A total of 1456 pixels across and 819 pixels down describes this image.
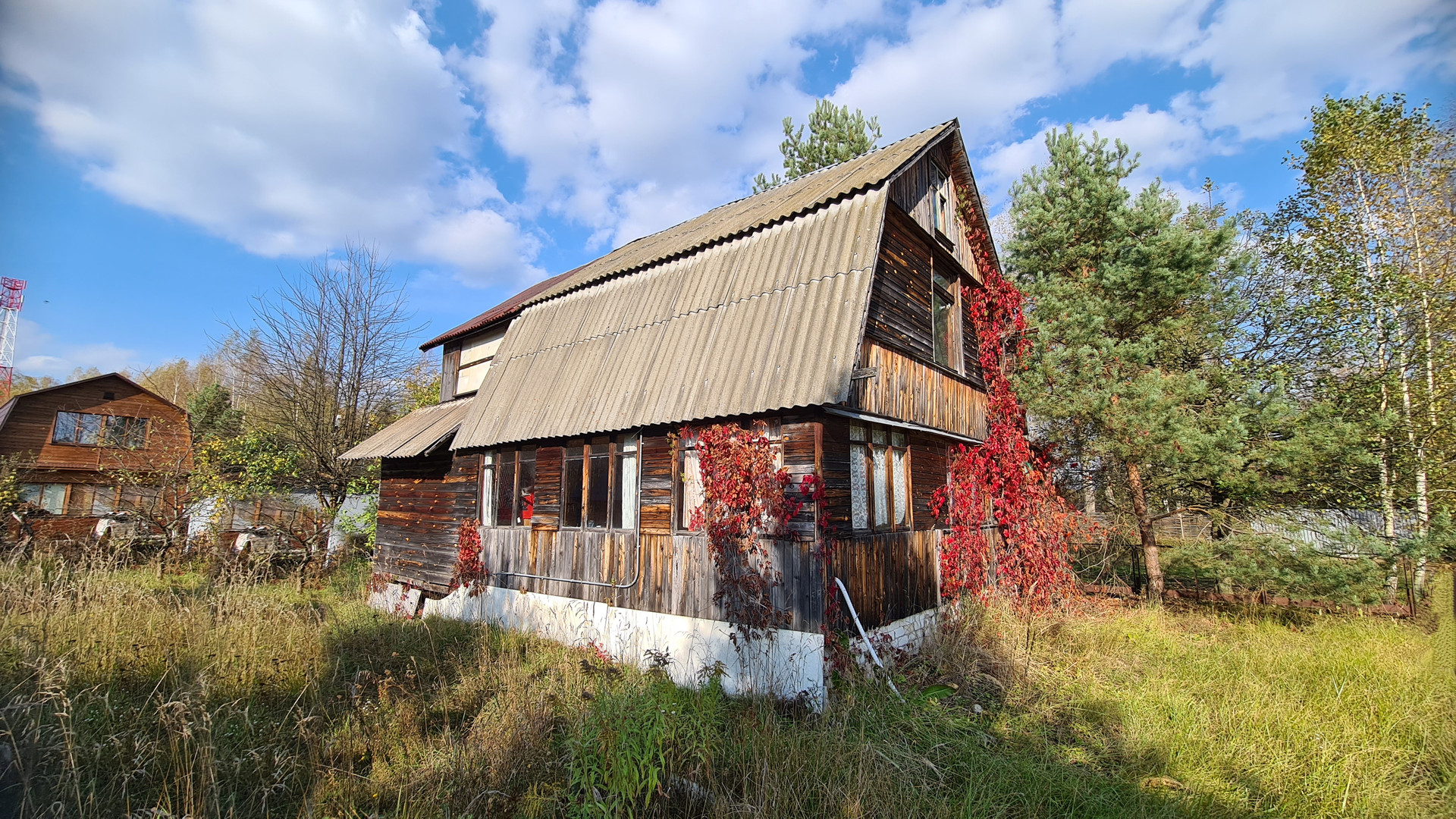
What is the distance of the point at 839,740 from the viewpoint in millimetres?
4520

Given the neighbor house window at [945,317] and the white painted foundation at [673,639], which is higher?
the neighbor house window at [945,317]

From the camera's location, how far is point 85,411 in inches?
935

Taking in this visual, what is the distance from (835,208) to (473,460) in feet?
25.6

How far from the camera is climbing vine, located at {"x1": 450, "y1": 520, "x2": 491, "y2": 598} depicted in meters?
10.6

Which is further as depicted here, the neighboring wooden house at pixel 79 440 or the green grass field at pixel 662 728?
the neighboring wooden house at pixel 79 440

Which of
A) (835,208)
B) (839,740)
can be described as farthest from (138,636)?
(835,208)

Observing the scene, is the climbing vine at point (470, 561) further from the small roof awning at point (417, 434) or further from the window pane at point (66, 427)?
the window pane at point (66, 427)

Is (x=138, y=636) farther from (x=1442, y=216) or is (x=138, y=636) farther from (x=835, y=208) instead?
(x=1442, y=216)

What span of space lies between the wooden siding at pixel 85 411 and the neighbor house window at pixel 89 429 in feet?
0.52

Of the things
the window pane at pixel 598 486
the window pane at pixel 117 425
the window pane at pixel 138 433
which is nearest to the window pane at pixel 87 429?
the window pane at pixel 117 425

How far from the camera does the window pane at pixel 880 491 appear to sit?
7867 mm

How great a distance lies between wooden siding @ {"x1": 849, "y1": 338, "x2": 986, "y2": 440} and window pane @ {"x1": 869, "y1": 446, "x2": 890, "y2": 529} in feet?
1.82

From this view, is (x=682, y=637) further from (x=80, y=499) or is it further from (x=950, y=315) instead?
(x=80, y=499)

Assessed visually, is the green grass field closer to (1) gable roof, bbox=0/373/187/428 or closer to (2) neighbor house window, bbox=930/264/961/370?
(2) neighbor house window, bbox=930/264/961/370
